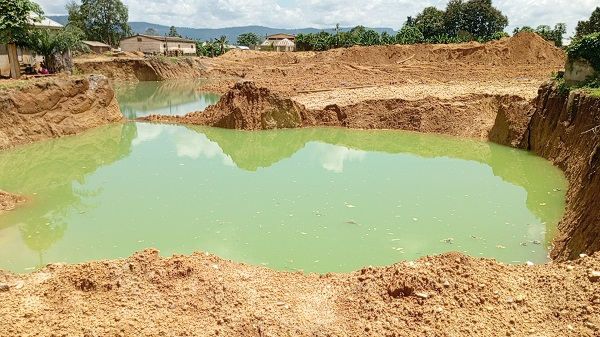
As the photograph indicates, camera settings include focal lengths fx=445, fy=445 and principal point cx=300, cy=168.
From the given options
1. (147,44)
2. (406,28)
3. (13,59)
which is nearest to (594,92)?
(13,59)

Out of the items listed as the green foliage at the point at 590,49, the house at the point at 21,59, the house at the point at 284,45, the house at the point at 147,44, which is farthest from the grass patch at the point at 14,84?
the house at the point at 284,45

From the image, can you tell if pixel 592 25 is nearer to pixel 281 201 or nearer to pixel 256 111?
pixel 256 111

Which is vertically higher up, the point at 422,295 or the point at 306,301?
the point at 422,295

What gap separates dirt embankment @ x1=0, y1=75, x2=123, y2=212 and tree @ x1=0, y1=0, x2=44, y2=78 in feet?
7.49

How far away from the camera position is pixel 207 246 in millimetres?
8883

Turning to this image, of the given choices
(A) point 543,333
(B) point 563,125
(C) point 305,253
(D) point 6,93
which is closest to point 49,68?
(D) point 6,93

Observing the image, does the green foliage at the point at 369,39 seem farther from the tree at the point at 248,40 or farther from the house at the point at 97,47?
the tree at the point at 248,40

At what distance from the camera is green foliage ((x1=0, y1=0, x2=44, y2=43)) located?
18.2 m

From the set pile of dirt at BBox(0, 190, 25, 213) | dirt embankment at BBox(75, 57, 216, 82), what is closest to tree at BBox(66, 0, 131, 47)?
dirt embankment at BBox(75, 57, 216, 82)

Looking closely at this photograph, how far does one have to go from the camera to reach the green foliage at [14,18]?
59.8 ft

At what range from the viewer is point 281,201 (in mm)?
11227

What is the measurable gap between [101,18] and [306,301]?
67.3m

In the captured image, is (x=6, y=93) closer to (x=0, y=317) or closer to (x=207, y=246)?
(x=207, y=246)

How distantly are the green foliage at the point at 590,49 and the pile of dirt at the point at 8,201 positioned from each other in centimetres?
1788
